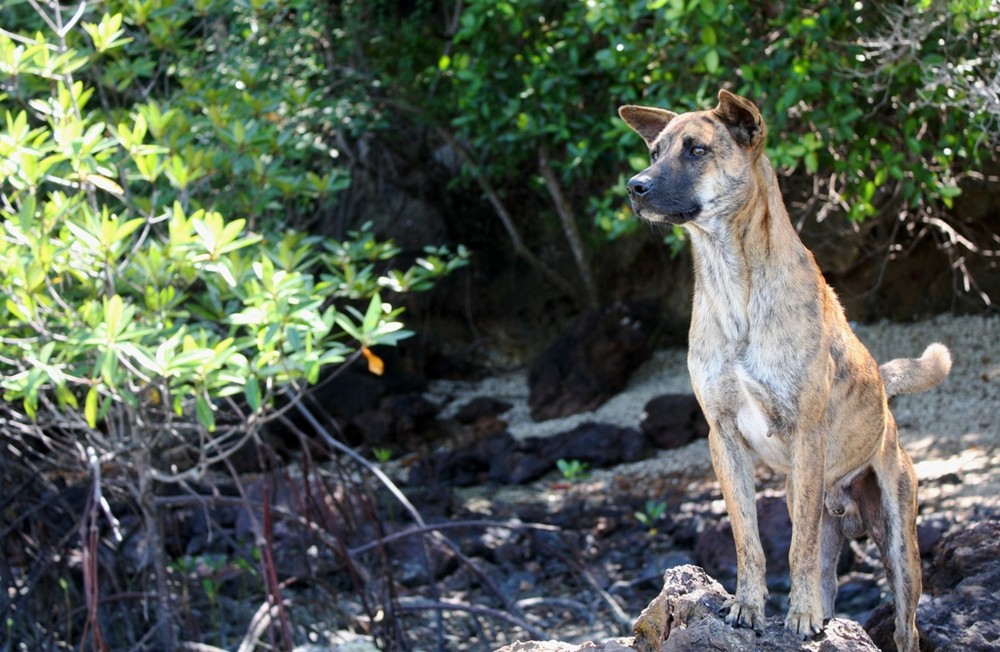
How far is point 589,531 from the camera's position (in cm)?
874

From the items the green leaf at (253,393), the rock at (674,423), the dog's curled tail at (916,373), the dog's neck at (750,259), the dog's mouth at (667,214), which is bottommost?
the rock at (674,423)

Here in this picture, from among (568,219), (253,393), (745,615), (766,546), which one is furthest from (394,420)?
(745,615)

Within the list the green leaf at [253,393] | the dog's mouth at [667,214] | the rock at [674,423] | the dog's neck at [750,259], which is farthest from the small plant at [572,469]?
the dog's mouth at [667,214]

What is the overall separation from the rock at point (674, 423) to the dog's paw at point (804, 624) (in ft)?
20.5

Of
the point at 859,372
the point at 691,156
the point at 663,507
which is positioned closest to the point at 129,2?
the point at 691,156

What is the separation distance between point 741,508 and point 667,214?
1049mm

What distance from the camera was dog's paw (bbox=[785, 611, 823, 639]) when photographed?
382 centimetres

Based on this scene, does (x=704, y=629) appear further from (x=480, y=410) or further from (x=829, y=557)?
(x=480, y=410)

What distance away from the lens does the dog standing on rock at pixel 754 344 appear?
158 inches

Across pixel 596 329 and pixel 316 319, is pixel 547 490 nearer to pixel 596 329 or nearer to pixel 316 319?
pixel 596 329

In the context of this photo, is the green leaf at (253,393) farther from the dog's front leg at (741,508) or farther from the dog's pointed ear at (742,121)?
the dog's pointed ear at (742,121)

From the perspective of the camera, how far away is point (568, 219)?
1168 cm

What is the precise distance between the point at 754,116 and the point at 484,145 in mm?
6278

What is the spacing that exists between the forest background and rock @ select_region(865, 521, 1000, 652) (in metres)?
2.23
